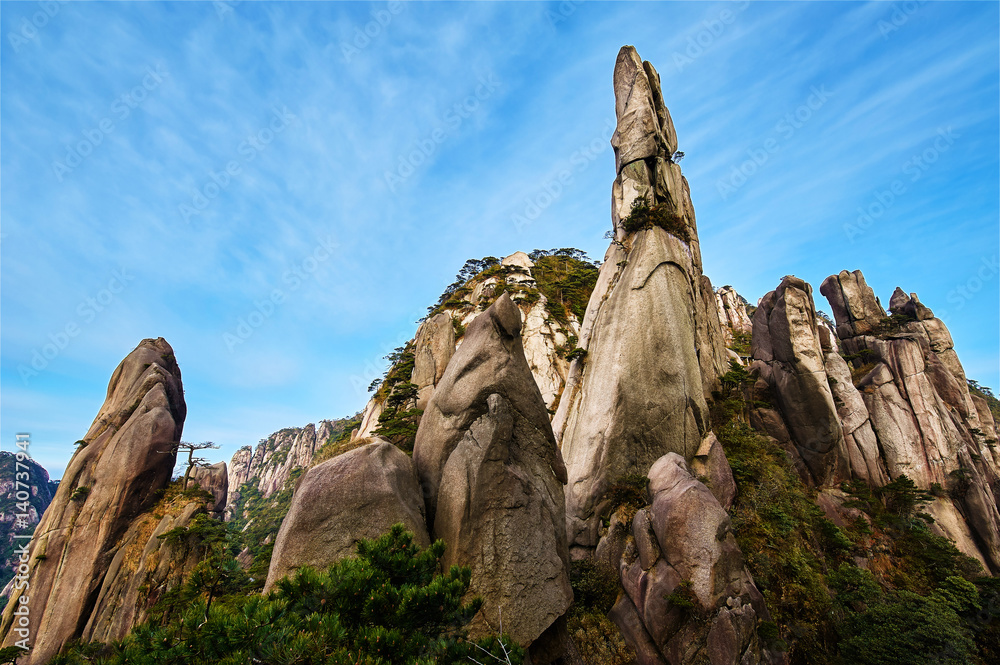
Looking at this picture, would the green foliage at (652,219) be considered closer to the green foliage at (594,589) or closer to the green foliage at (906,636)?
the green foliage at (594,589)

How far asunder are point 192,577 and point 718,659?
11103mm

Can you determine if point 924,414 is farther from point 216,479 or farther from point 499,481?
point 216,479

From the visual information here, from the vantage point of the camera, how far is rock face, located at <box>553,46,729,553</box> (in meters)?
16.3

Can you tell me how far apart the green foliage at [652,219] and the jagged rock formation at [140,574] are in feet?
83.7

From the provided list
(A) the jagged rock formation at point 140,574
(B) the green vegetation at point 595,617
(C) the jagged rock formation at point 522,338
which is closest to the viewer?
(B) the green vegetation at point 595,617

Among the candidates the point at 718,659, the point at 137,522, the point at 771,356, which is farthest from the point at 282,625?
the point at 771,356

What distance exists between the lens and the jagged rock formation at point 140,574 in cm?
1842

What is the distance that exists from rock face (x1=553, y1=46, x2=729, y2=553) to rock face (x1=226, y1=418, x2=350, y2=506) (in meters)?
78.4

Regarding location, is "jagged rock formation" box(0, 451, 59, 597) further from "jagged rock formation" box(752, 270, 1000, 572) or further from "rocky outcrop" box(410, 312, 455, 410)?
"jagged rock formation" box(752, 270, 1000, 572)

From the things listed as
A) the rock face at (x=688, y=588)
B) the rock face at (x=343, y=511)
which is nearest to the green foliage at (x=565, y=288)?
the rock face at (x=688, y=588)

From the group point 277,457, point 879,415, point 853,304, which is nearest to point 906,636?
point 879,415

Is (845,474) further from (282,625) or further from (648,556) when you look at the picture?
(282,625)

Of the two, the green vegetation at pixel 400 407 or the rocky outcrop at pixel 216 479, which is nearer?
the green vegetation at pixel 400 407

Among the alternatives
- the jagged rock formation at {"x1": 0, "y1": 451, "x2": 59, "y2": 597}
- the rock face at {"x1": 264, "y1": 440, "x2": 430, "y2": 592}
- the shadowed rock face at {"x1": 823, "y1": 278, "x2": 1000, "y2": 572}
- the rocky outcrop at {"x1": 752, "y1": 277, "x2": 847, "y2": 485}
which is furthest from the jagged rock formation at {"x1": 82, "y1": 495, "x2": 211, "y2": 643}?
the jagged rock formation at {"x1": 0, "y1": 451, "x2": 59, "y2": 597}
